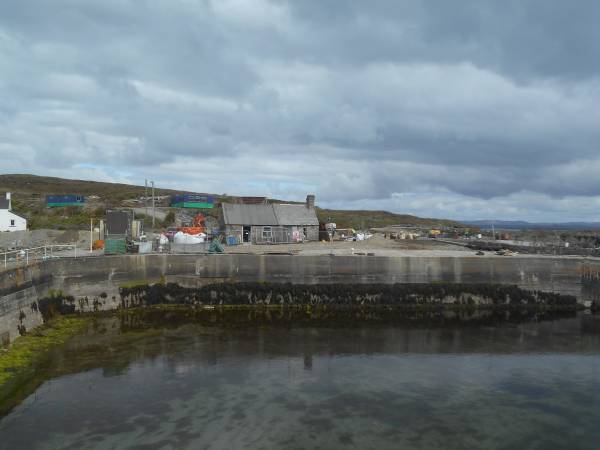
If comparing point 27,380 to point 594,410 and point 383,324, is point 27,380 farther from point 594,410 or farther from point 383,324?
point 594,410

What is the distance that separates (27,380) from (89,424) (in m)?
4.05

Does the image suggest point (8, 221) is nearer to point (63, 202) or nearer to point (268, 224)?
point (63, 202)

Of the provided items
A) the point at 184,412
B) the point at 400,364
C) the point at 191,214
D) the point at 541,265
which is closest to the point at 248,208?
the point at 191,214

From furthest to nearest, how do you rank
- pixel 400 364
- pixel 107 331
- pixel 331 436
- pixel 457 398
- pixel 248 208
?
pixel 248 208 < pixel 107 331 < pixel 400 364 < pixel 457 398 < pixel 331 436

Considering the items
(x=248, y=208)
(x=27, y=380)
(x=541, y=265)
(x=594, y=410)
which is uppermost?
(x=248, y=208)

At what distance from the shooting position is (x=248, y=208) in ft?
137

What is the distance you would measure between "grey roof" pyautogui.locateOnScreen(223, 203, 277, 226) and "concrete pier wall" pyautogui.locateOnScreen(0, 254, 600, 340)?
12586mm

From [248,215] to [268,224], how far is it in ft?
6.38

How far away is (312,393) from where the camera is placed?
14.9 m

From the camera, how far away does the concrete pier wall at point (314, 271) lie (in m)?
25.4

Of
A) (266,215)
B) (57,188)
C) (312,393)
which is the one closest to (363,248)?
(266,215)

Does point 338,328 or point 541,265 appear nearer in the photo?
point 338,328

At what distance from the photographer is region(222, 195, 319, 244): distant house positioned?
4008 centimetres

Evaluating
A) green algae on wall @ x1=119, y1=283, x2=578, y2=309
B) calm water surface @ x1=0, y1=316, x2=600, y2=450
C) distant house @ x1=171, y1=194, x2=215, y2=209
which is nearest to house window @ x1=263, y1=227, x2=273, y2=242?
green algae on wall @ x1=119, y1=283, x2=578, y2=309
